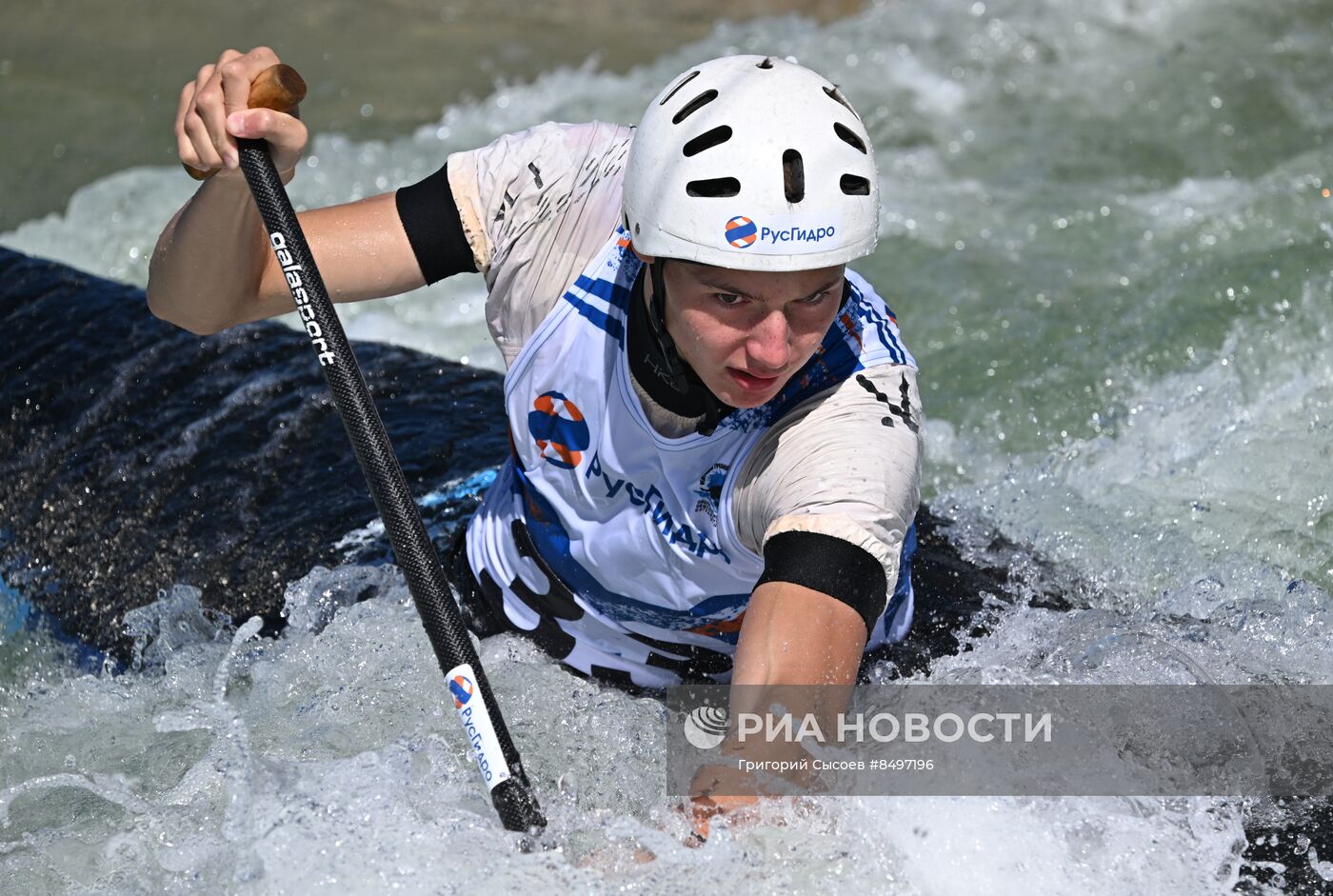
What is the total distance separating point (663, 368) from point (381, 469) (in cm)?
52

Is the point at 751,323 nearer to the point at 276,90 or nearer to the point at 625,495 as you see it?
the point at 625,495

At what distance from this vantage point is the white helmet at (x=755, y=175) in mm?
2410

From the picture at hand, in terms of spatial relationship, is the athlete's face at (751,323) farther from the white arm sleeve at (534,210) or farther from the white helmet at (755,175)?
the white arm sleeve at (534,210)

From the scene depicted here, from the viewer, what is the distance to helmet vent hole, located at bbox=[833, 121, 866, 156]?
2516 millimetres

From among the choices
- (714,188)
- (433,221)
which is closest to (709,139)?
(714,188)

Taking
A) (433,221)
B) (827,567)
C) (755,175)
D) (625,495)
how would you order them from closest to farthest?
(827,567)
(755,175)
(625,495)
(433,221)

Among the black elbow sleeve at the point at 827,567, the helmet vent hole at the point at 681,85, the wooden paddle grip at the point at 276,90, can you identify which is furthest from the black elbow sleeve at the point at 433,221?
the black elbow sleeve at the point at 827,567

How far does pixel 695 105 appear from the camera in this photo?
255 cm

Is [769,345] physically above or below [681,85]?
below

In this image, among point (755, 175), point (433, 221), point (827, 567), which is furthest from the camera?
point (433, 221)

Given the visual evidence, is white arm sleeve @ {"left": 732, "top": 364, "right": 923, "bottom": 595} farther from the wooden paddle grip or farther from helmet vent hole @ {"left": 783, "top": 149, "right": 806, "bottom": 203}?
the wooden paddle grip

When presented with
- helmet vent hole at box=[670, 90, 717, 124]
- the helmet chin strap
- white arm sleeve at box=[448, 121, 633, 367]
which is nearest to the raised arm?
white arm sleeve at box=[448, 121, 633, 367]

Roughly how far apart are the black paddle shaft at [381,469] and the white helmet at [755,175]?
0.56 metres

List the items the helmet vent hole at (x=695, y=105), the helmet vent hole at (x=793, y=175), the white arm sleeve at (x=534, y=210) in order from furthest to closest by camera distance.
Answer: the white arm sleeve at (x=534, y=210) → the helmet vent hole at (x=695, y=105) → the helmet vent hole at (x=793, y=175)
